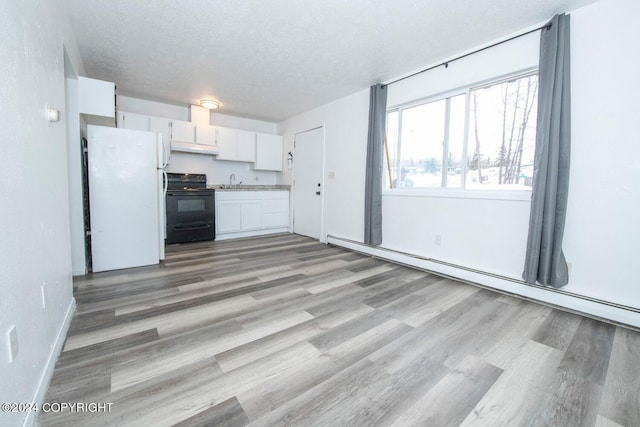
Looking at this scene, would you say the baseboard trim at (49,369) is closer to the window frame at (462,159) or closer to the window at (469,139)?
the window frame at (462,159)

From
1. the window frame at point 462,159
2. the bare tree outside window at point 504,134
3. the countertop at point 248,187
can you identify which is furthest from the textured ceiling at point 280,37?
the countertop at point 248,187

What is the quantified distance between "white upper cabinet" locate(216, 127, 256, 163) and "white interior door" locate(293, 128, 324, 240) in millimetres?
895

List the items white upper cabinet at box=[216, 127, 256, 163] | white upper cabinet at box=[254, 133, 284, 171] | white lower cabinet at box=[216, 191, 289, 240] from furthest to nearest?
1. white upper cabinet at box=[254, 133, 284, 171]
2. white upper cabinet at box=[216, 127, 256, 163]
3. white lower cabinet at box=[216, 191, 289, 240]

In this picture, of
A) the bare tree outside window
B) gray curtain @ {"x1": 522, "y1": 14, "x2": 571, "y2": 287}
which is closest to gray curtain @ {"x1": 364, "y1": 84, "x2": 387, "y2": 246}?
the bare tree outside window

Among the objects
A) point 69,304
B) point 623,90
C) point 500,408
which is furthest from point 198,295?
point 623,90

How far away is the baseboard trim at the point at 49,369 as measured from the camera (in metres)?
1.04

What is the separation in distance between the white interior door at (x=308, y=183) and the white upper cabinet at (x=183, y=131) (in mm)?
1900

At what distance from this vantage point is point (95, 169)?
108 inches

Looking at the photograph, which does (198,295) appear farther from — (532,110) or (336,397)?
(532,110)

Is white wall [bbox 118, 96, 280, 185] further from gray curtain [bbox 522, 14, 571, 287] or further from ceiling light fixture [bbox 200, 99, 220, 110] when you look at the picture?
gray curtain [bbox 522, 14, 571, 287]

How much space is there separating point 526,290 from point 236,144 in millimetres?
4854

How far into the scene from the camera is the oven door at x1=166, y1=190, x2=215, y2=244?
4.18m

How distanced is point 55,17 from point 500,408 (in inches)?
139

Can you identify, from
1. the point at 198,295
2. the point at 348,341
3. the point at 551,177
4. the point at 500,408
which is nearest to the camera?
the point at 500,408
